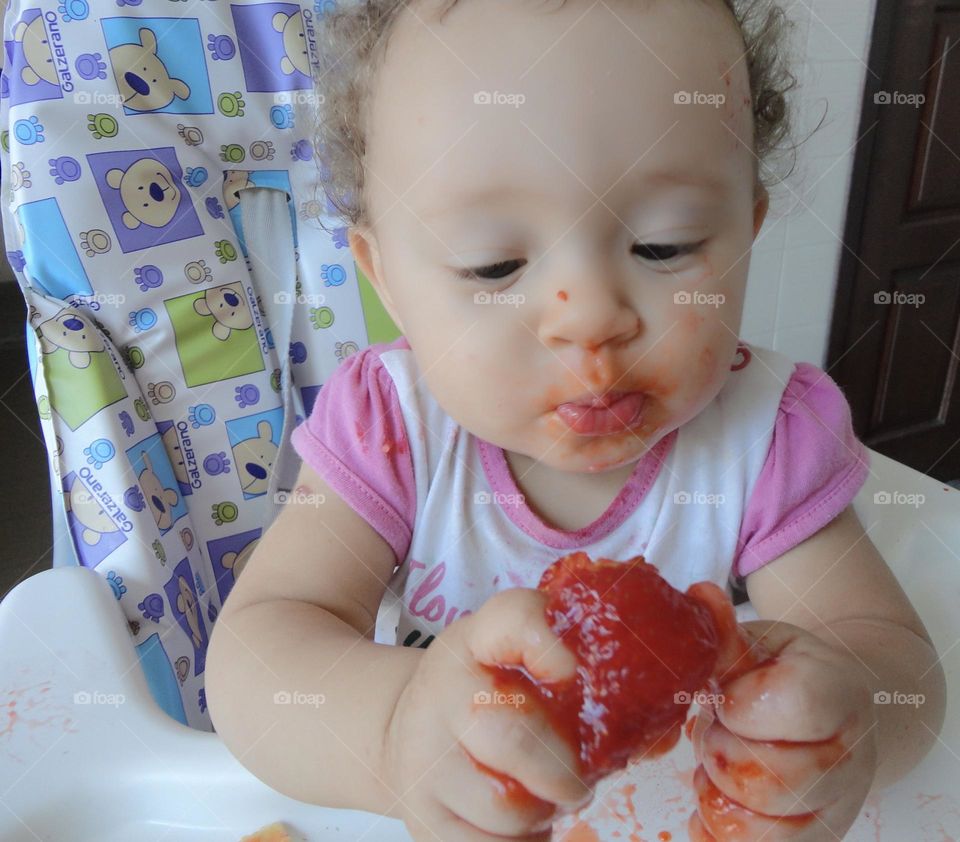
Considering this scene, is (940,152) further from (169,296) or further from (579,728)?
(579,728)

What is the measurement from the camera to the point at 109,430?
74 cm

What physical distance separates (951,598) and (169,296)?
0.77 meters

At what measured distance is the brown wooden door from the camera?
6.02 ft

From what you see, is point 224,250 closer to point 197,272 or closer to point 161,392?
point 197,272

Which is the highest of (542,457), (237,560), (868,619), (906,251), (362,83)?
(362,83)

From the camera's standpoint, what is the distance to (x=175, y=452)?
32.7 inches

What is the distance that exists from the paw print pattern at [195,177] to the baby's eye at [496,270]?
1.38 ft

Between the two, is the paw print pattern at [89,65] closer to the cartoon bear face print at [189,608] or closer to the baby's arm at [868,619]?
the cartoon bear face print at [189,608]

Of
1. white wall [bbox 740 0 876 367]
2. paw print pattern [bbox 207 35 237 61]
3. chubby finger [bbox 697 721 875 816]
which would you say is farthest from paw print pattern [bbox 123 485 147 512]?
white wall [bbox 740 0 876 367]

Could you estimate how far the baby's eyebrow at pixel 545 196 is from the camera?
51 cm

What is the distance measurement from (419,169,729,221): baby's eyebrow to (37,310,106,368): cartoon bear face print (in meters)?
0.39

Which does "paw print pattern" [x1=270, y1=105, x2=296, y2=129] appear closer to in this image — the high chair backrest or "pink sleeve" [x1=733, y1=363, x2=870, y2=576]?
the high chair backrest

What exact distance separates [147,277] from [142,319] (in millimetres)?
41

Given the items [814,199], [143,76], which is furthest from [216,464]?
[814,199]
